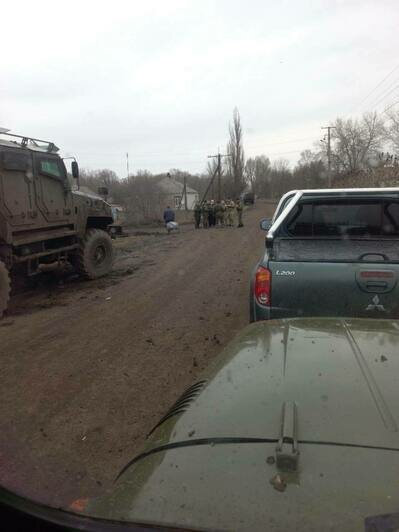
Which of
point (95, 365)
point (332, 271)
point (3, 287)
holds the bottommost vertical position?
point (95, 365)

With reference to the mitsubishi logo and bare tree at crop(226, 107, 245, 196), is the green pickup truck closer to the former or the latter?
the mitsubishi logo

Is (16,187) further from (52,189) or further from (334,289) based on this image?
(334,289)

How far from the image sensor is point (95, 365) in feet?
16.5

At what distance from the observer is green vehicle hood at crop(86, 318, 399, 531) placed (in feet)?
3.67

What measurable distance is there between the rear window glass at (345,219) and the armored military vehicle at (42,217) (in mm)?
4839

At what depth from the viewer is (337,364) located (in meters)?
1.91

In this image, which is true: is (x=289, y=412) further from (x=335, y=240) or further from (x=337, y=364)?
(x=335, y=240)

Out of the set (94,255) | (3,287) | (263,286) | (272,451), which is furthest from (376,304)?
(94,255)

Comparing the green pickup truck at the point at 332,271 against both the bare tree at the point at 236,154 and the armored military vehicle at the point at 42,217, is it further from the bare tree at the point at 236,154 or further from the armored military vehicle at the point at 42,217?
the bare tree at the point at 236,154

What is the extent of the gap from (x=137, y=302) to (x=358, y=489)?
6965 mm

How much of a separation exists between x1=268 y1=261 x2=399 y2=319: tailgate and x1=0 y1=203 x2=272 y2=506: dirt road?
1.04 metres

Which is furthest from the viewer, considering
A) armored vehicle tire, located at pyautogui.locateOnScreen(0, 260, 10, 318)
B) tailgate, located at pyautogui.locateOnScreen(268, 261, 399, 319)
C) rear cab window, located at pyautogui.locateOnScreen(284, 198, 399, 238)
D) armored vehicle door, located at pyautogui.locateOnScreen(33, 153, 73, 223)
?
armored vehicle door, located at pyautogui.locateOnScreen(33, 153, 73, 223)

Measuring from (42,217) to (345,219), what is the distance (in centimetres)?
619

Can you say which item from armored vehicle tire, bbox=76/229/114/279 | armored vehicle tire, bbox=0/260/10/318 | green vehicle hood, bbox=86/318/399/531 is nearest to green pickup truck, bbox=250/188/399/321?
green vehicle hood, bbox=86/318/399/531
